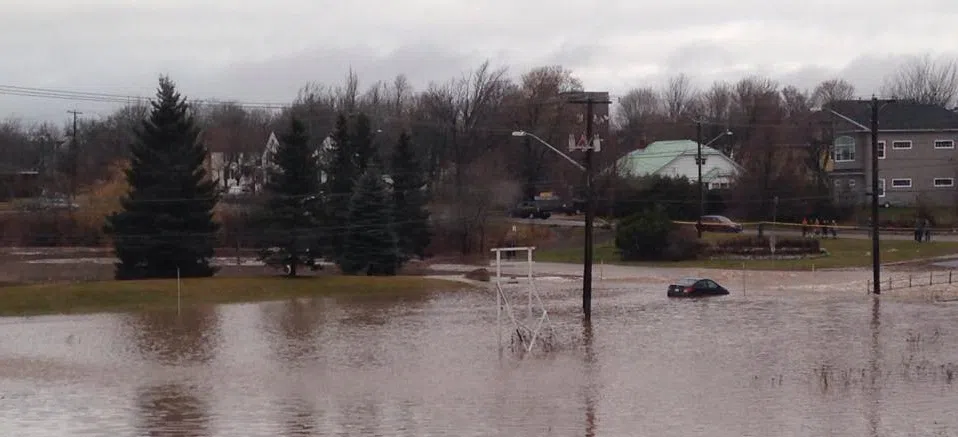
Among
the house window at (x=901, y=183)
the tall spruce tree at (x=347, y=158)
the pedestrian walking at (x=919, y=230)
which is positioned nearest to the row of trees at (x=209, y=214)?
the tall spruce tree at (x=347, y=158)

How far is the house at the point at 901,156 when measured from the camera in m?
93.4

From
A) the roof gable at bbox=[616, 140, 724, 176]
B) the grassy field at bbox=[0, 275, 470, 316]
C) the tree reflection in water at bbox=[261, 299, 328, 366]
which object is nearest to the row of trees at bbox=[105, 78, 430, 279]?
the grassy field at bbox=[0, 275, 470, 316]

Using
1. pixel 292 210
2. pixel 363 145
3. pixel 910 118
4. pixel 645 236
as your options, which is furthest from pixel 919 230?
pixel 292 210

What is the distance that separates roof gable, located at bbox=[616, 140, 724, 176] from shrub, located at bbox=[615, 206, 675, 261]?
26.1 metres

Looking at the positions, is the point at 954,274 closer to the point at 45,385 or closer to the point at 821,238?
the point at 821,238

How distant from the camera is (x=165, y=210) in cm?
6116

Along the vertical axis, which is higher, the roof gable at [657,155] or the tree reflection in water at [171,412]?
the roof gable at [657,155]

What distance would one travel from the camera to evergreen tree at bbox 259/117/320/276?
2394 inches

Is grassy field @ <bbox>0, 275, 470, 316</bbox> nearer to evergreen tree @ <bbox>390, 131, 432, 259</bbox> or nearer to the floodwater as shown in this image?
the floodwater

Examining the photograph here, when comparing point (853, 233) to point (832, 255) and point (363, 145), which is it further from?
point (363, 145)

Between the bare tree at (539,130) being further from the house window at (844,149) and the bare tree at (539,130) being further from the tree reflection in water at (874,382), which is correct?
the tree reflection in water at (874,382)

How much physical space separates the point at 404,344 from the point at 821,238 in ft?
169

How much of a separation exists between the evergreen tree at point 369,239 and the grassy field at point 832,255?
1492 cm

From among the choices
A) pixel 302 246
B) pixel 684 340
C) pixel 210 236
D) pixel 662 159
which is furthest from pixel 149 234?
pixel 662 159
